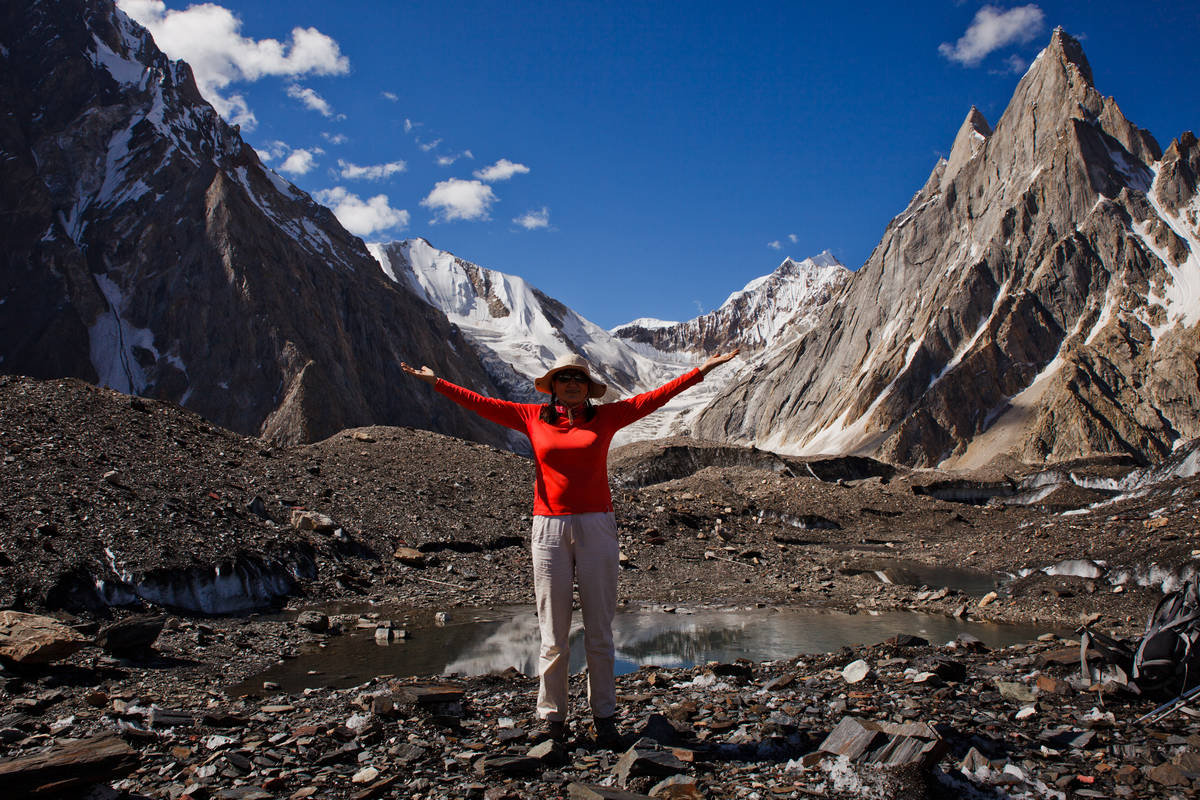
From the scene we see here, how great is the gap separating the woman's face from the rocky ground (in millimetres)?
2145

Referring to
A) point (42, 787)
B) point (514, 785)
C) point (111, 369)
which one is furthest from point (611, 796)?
point (111, 369)

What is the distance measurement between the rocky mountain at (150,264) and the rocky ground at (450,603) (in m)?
46.2

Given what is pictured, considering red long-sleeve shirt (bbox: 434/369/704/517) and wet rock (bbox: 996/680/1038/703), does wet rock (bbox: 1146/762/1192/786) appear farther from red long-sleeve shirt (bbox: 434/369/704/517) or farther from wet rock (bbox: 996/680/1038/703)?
red long-sleeve shirt (bbox: 434/369/704/517)

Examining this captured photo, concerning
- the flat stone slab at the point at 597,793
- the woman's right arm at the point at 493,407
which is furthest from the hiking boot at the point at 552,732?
the woman's right arm at the point at 493,407

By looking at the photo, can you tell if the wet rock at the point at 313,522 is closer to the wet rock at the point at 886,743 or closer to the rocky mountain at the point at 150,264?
the wet rock at the point at 886,743

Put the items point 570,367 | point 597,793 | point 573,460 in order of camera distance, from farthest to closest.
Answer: point 570,367 → point 573,460 → point 597,793

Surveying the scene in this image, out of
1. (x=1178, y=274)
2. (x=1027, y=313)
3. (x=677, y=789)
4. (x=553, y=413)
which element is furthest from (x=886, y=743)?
(x=1178, y=274)

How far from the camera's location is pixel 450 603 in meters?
12.4

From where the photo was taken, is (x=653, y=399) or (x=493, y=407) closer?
(x=653, y=399)

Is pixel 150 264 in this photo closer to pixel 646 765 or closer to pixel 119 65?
pixel 119 65

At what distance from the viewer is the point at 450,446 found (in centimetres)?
2370

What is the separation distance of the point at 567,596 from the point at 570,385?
1371 mm

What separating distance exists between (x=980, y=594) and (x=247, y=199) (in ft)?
246

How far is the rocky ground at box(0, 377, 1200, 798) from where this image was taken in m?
4.27
